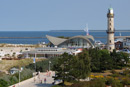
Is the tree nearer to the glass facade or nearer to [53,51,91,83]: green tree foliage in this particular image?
[53,51,91,83]: green tree foliage

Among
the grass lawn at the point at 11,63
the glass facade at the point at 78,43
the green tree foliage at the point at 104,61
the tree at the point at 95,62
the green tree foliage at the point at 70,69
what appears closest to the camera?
the green tree foliage at the point at 70,69

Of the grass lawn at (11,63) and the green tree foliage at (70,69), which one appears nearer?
the green tree foliage at (70,69)

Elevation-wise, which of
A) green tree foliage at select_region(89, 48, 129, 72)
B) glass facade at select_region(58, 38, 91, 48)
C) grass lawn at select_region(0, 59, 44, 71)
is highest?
glass facade at select_region(58, 38, 91, 48)

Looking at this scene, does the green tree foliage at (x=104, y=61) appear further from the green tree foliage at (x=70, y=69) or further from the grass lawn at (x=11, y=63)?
the grass lawn at (x=11, y=63)

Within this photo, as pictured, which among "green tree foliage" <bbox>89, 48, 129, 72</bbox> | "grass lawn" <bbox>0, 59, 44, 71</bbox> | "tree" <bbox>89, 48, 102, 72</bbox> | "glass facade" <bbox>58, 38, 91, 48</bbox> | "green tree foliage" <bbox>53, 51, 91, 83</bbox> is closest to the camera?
"green tree foliage" <bbox>53, 51, 91, 83</bbox>

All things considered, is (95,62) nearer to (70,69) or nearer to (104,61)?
(104,61)

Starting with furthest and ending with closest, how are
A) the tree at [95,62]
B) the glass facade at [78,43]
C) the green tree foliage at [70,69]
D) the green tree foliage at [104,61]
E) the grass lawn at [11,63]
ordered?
the glass facade at [78,43]
the grass lawn at [11,63]
the green tree foliage at [104,61]
the tree at [95,62]
the green tree foliage at [70,69]

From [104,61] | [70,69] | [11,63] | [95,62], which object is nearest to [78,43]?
[11,63]

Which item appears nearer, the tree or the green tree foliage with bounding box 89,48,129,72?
the tree

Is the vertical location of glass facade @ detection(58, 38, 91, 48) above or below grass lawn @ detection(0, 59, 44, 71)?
above

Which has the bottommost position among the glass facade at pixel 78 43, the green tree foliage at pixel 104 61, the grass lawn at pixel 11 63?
the grass lawn at pixel 11 63

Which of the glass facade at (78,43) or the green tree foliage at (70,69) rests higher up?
the glass facade at (78,43)

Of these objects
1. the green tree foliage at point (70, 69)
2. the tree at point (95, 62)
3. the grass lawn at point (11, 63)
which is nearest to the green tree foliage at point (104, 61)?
the tree at point (95, 62)

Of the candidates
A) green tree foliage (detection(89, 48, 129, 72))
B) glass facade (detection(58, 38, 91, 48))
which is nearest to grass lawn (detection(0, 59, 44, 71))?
green tree foliage (detection(89, 48, 129, 72))
